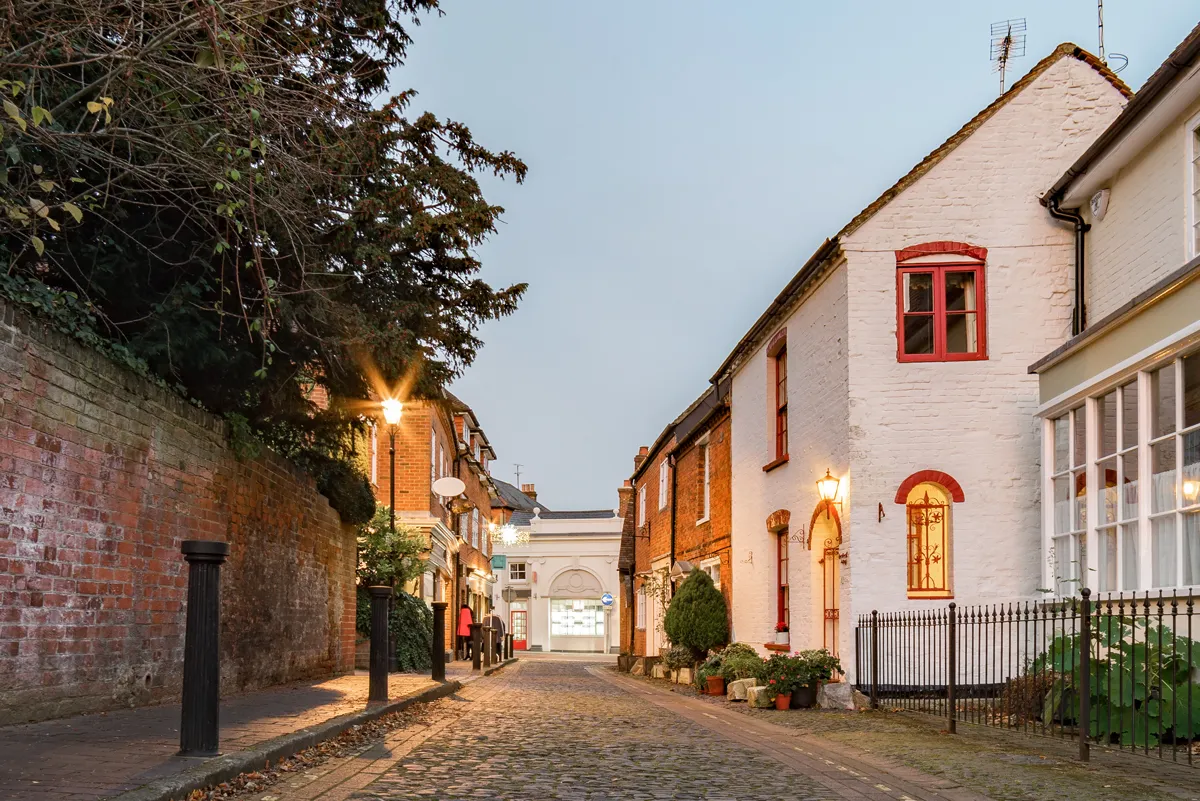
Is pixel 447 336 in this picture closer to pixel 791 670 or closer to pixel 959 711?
pixel 791 670

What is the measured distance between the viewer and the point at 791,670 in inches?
594

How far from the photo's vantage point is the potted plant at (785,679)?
49.2ft

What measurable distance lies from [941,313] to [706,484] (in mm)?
11633

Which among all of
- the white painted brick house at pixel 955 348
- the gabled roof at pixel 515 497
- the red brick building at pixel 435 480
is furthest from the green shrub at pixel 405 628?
Result: the gabled roof at pixel 515 497

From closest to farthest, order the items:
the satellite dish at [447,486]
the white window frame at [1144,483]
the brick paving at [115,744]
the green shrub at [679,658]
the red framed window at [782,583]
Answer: the brick paving at [115,744] < the white window frame at [1144,483] < the red framed window at [782,583] < the green shrub at [679,658] < the satellite dish at [447,486]

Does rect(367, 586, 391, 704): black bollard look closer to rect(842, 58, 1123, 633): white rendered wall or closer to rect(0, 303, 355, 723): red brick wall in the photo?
rect(0, 303, 355, 723): red brick wall

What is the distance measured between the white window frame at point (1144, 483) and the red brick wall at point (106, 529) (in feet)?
28.1

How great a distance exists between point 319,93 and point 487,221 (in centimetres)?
520

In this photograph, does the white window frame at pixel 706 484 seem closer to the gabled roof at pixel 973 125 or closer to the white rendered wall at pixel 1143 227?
the gabled roof at pixel 973 125

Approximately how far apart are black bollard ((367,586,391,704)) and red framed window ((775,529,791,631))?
785 centimetres

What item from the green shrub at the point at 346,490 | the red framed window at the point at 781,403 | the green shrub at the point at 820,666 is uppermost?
the red framed window at the point at 781,403

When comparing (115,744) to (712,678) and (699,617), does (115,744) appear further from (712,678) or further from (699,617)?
(699,617)

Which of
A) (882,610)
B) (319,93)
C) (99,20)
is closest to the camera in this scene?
(99,20)

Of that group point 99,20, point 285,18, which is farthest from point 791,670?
point 99,20
